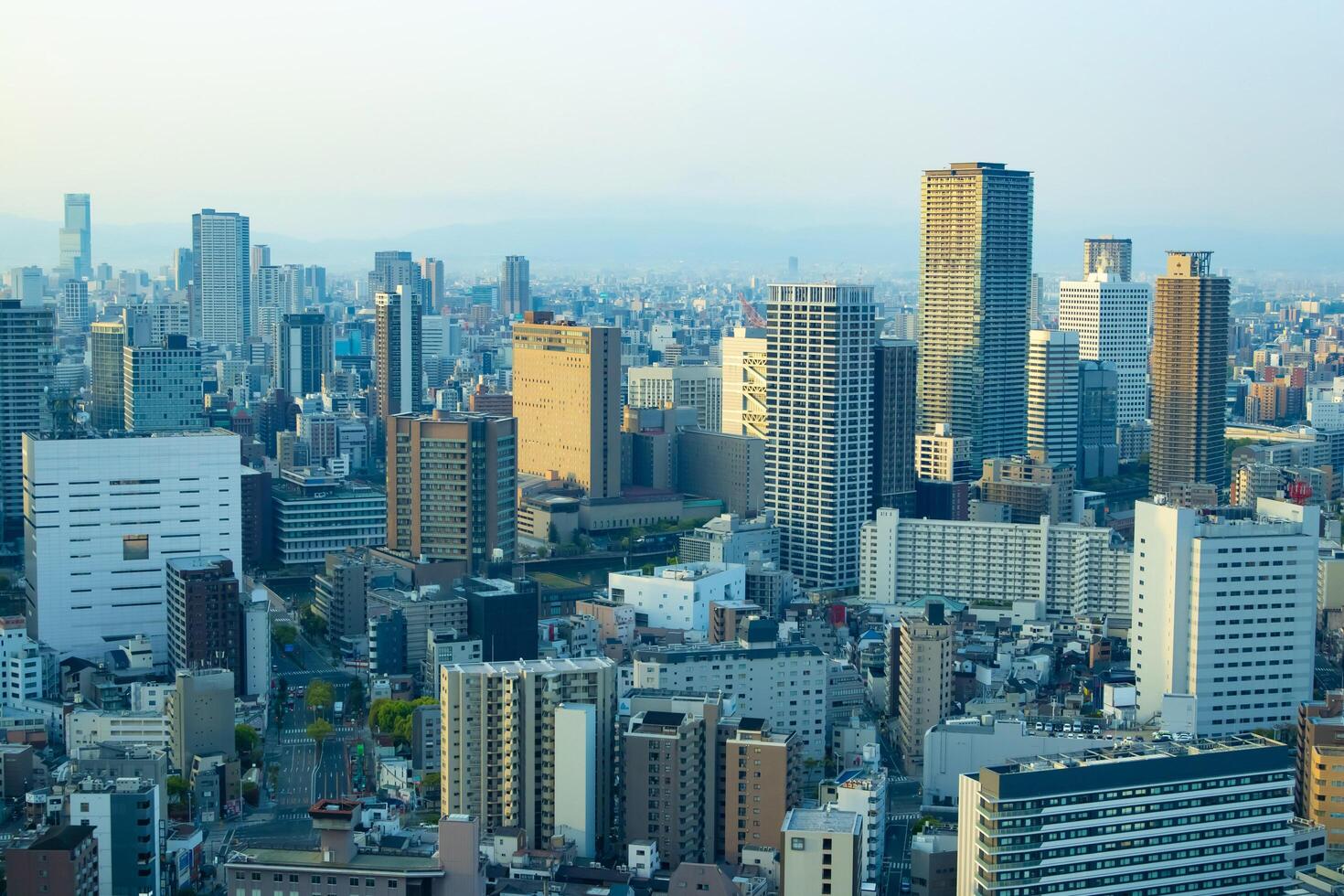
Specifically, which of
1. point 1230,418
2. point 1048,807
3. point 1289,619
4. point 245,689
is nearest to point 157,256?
point 1230,418

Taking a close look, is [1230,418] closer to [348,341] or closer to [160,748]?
[348,341]

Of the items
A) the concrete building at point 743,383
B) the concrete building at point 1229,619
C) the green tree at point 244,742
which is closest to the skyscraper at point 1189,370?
the concrete building at point 743,383

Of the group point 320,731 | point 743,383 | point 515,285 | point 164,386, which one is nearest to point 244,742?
point 320,731

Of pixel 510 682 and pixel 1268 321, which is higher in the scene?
pixel 1268 321

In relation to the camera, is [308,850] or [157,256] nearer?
[308,850]

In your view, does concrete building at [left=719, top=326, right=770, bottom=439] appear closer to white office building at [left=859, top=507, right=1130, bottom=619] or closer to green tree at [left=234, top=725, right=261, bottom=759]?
white office building at [left=859, top=507, right=1130, bottom=619]

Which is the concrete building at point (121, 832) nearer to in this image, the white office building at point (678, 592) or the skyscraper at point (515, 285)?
the white office building at point (678, 592)

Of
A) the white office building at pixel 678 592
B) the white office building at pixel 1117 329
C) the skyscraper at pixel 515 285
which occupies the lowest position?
the white office building at pixel 678 592
